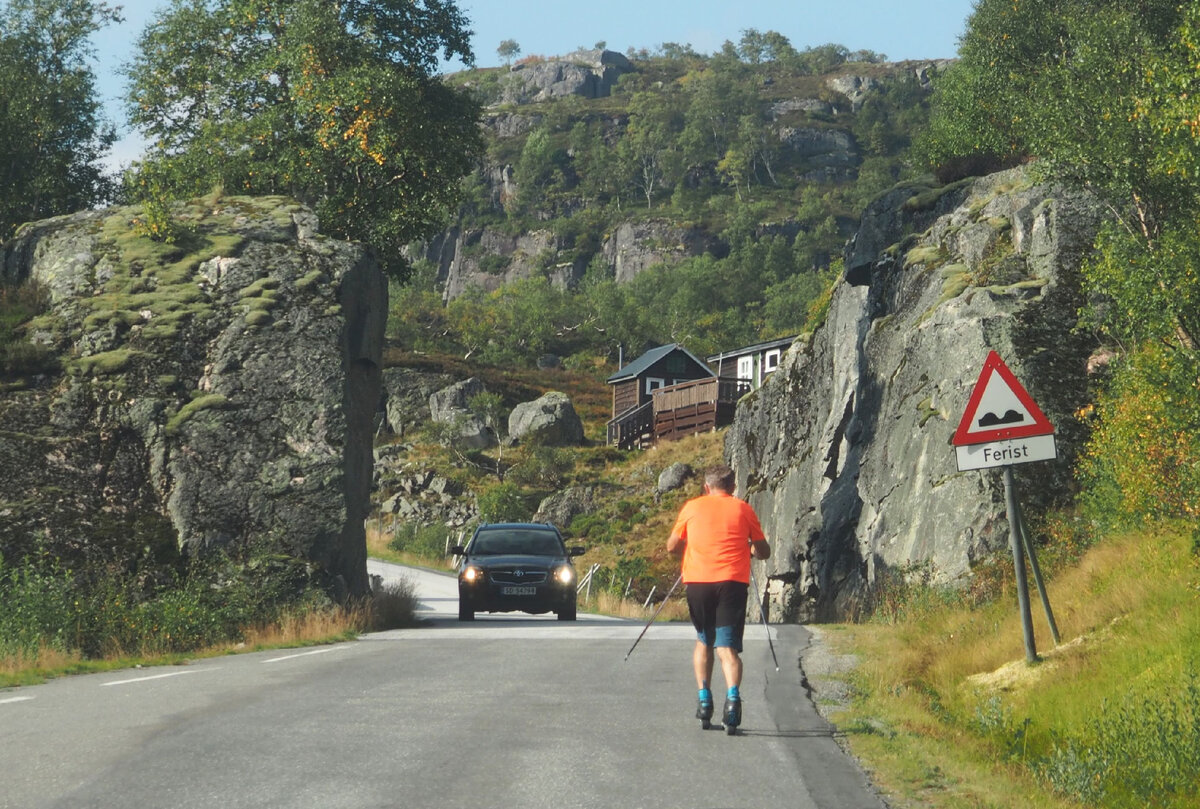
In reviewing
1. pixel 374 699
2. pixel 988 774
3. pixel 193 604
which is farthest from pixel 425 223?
pixel 988 774

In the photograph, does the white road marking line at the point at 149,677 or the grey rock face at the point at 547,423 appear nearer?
the white road marking line at the point at 149,677

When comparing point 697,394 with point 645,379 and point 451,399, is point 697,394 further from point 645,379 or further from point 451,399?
point 451,399

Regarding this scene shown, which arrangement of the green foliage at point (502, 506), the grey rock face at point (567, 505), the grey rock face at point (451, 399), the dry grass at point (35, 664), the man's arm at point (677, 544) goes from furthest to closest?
the grey rock face at point (451, 399)
the grey rock face at point (567, 505)
the green foliage at point (502, 506)
the dry grass at point (35, 664)
the man's arm at point (677, 544)

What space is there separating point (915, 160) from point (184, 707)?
50005 mm

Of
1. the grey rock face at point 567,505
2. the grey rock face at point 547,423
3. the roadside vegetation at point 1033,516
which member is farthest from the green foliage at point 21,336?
the grey rock face at point 547,423

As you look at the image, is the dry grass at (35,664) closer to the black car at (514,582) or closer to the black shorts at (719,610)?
the black shorts at (719,610)

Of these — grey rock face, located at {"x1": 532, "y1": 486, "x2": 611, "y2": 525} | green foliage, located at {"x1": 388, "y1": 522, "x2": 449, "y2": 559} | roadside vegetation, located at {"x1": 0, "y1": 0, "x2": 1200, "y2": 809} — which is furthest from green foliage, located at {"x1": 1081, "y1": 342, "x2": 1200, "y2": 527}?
grey rock face, located at {"x1": 532, "y1": 486, "x2": 611, "y2": 525}

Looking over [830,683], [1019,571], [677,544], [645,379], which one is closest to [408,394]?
[645,379]

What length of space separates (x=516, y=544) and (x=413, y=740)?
48.4 ft

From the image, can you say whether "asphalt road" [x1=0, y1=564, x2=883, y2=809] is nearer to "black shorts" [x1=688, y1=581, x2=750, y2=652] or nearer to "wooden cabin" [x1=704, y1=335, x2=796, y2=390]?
"black shorts" [x1=688, y1=581, x2=750, y2=652]

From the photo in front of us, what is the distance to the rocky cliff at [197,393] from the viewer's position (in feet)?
63.6

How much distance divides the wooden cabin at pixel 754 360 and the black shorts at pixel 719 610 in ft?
256

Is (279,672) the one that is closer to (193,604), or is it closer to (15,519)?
(193,604)

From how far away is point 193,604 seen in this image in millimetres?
17344
